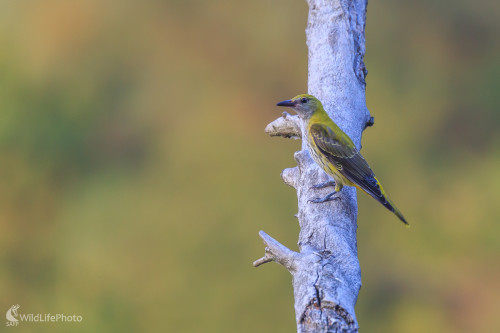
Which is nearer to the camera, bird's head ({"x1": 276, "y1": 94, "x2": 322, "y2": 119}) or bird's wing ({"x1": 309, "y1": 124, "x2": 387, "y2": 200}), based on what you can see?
bird's wing ({"x1": 309, "y1": 124, "x2": 387, "y2": 200})

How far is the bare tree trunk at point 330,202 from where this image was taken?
188 cm

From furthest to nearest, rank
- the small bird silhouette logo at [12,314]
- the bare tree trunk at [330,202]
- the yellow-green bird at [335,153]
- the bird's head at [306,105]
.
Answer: the small bird silhouette logo at [12,314] → the bird's head at [306,105] → the yellow-green bird at [335,153] → the bare tree trunk at [330,202]

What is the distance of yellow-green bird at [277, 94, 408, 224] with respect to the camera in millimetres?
2750

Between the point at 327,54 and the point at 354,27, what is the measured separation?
27 cm

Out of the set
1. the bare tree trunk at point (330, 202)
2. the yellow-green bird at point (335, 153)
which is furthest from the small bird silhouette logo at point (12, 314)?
the yellow-green bird at point (335, 153)

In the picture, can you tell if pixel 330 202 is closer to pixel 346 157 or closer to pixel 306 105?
pixel 346 157

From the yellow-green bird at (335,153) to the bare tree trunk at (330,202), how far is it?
7cm

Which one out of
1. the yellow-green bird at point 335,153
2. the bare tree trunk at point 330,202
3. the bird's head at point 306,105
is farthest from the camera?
the bird's head at point 306,105

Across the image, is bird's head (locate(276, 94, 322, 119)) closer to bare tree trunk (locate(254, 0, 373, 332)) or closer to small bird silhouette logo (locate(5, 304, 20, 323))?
bare tree trunk (locate(254, 0, 373, 332))

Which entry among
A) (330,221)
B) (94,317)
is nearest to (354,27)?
(330,221)

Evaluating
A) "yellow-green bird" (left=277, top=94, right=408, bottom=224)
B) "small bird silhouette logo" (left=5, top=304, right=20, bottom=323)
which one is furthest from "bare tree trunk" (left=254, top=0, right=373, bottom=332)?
"small bird silhouette logo" (left=5, top=304, right=20, bottom=323)

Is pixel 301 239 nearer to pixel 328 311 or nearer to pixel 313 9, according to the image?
pixel 328 311

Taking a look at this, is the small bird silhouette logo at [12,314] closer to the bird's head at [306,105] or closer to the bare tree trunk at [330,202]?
the bare tree trunk at [330,202]

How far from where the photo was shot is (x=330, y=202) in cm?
256
